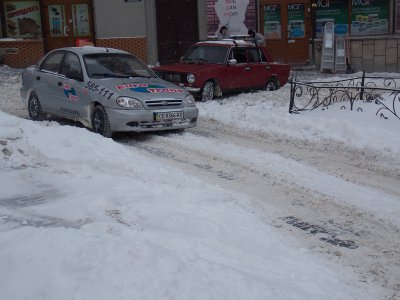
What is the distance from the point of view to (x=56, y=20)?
883 inches

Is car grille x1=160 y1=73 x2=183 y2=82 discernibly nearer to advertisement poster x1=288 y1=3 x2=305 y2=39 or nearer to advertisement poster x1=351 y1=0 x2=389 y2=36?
advertisement poster x1=288 y1=3 x2=305 y2=39

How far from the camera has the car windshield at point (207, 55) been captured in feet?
47.1

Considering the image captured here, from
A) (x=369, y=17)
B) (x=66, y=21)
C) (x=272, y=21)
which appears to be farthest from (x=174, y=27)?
(x=369, y=17)

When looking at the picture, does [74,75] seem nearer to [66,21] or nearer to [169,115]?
[169,115]

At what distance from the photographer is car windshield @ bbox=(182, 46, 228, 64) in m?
14.4

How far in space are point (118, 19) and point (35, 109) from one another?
11850mm

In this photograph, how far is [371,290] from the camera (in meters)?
4.32

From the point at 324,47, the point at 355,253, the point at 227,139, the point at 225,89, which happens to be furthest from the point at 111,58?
the point at 324,47

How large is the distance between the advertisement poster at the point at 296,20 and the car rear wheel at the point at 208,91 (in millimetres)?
8503

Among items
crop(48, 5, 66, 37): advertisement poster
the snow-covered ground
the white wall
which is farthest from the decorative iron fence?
crop(48, 5, 66, 37): advertisement poster

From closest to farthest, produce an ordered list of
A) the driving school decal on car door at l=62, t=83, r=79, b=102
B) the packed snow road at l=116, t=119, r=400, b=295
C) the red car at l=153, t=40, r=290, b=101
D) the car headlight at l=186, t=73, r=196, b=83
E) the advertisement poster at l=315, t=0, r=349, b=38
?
the packed snow road at l=116, t=119, r=400, b=295 → the driving school decal on car door at l=62, t=83, r=79, b=102 → the car headlight at l=186, t=73, r=196, b=83 → the red car at l=153, t=40, r=290, b=101 → the advertisement poster at l=315, t=0, r=349, b=38

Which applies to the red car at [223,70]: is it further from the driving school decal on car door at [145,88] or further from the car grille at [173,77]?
the driving school decal on car door at [145,88]

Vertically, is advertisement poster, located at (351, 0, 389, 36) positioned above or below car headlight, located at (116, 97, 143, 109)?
above

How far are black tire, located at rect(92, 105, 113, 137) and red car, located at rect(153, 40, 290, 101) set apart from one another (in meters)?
4.10
